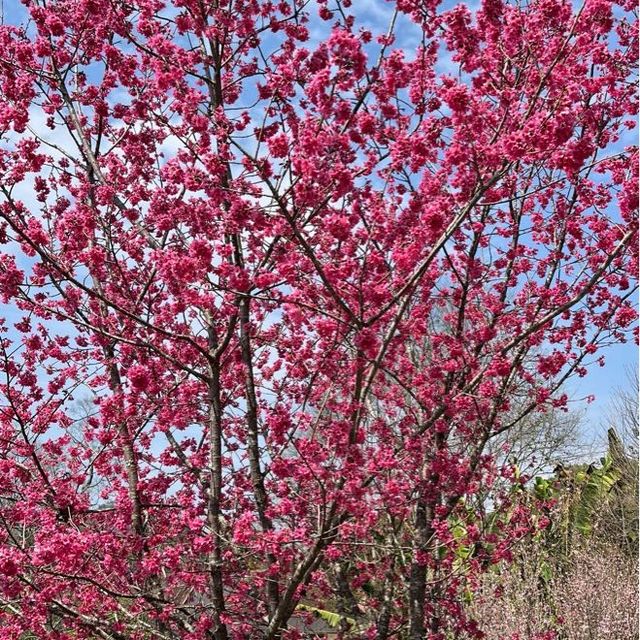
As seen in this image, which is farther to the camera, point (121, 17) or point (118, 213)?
point (118, 213)

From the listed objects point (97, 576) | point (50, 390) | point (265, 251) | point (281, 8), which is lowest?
point (97, 576)

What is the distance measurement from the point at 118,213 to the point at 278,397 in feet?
7.81

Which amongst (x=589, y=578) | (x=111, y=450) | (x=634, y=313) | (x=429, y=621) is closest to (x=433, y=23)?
(x=634, y=313)

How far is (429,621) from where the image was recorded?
7.30 meters

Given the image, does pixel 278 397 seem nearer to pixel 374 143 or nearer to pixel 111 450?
pixel 111 450

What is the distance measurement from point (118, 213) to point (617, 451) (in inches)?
645

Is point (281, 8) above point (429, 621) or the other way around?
above

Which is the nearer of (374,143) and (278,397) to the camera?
(374,143)

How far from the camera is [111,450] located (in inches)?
285

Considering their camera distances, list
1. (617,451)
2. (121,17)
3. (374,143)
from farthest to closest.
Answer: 1. (617,451)
2. (121,17)
3. (374,143)

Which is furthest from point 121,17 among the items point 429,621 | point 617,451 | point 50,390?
point 617,451

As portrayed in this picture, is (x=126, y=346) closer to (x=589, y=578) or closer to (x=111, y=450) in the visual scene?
(x=111, y=450)

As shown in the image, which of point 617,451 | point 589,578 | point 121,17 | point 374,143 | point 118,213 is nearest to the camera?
point 374,143

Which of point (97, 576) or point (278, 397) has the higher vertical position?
point (278, 397)
